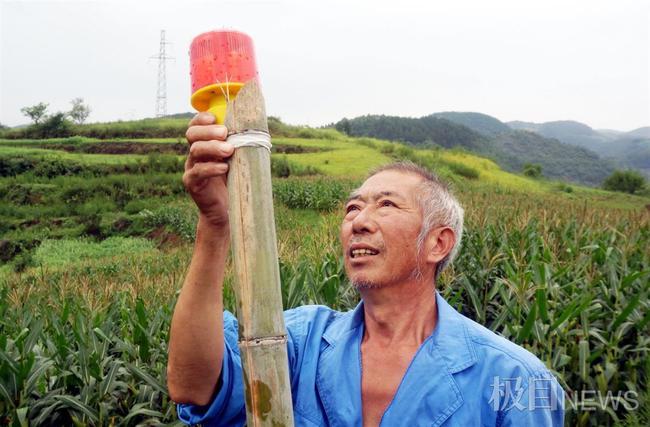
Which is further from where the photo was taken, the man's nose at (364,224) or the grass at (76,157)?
the grass at (76,157)

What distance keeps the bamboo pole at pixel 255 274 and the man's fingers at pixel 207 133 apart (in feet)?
0.07

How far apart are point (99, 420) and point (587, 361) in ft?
8.64

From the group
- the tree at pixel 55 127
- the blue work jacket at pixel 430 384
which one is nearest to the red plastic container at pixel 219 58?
the blue work jacket at pixel 430 384

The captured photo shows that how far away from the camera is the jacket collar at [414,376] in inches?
55.4

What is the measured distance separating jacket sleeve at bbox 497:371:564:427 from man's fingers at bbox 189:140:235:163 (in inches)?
38.8

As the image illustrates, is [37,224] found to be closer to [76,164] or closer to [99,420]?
[76,164]

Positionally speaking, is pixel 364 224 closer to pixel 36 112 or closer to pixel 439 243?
pixel 439 243

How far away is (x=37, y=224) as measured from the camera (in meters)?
20.0

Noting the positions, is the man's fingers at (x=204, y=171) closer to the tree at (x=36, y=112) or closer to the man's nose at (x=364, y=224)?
the man's nose at (x=364, y=224)

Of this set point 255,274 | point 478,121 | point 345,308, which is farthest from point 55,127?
point 478,121

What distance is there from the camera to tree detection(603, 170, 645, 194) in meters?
32.9

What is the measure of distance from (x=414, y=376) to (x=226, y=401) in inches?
21.6

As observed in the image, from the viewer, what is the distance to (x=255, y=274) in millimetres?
1084

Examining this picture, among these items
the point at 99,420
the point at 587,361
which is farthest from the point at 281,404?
the point at 587,361
